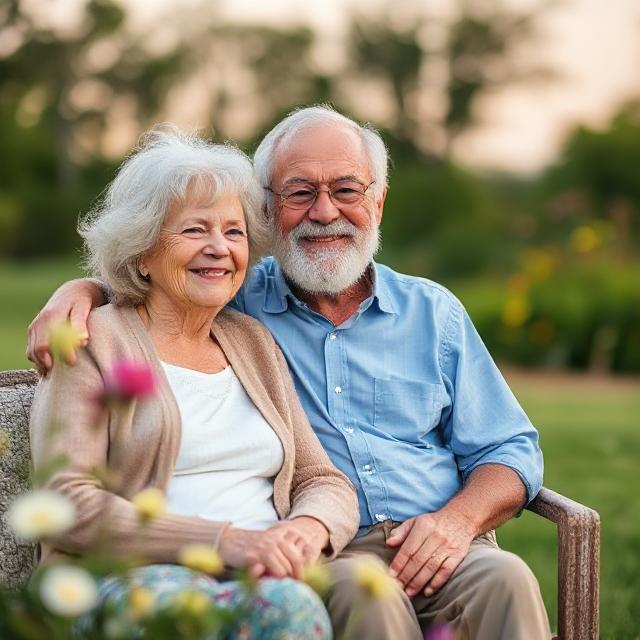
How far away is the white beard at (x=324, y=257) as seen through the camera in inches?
130

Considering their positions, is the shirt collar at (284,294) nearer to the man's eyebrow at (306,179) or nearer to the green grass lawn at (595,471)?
the man's eyebrow at (306,179)

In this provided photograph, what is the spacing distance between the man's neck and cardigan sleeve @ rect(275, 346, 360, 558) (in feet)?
1.15

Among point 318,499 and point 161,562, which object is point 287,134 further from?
point 161,562

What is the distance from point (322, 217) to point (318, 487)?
85cm

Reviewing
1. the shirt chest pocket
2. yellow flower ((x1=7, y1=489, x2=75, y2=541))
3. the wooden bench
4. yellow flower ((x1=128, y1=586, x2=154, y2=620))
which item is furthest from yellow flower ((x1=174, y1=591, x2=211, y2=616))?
the shirt chest pocket

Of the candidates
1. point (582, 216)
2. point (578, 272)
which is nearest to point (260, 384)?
point (578, 272)

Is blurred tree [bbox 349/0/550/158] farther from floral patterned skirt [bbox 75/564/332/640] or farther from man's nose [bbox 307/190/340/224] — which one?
floral patterned skirt [bbox 75/564/332/640]

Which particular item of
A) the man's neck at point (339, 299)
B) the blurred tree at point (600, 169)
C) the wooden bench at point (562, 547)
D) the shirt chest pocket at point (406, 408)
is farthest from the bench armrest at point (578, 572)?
the blurred tree at point (600, 169)

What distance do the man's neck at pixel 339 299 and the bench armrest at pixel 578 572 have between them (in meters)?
0.87

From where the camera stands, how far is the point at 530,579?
2721 mm

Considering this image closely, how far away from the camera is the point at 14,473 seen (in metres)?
2.87

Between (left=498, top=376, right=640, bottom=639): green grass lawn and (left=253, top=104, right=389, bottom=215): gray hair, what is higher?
(left=253, top=104, right=389, bottom=215): gray hair

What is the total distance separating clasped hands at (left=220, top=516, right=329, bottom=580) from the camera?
2.53m

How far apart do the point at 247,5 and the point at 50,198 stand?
19780 millimetres
